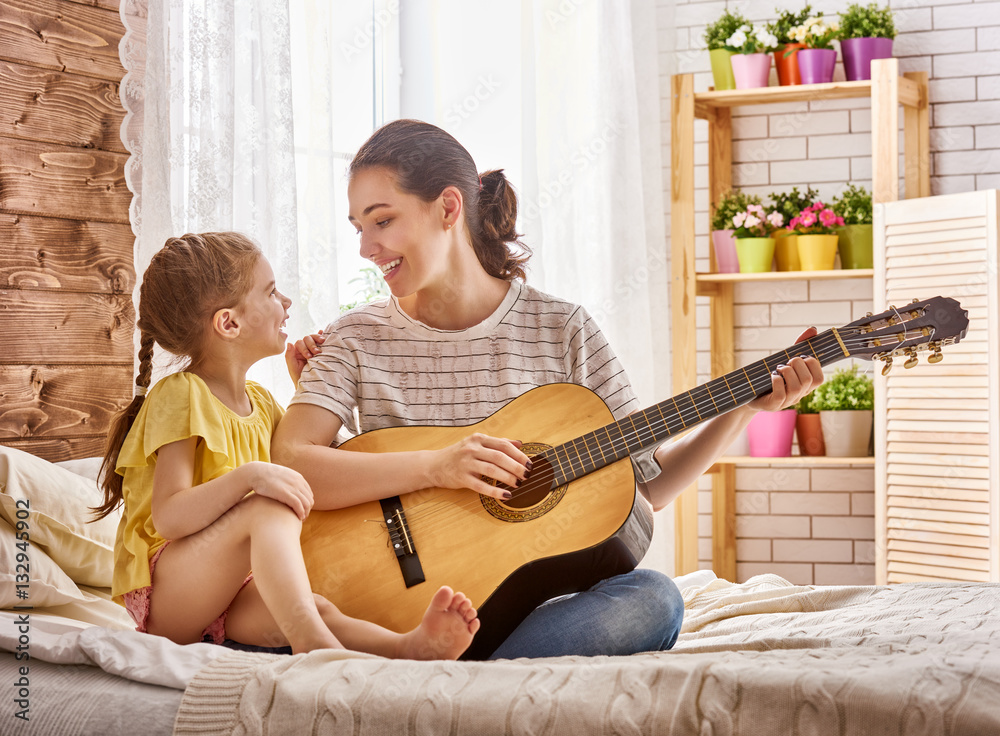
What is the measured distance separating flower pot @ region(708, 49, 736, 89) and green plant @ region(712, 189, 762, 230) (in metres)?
0.38

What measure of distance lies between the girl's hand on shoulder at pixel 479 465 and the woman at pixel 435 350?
0.02 meters

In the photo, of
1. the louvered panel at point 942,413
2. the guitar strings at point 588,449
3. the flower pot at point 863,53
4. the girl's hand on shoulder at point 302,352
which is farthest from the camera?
the flower pot at point 863,53

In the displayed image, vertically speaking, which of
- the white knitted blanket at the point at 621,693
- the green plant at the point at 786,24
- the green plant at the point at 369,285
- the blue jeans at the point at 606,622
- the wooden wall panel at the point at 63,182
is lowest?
the blue jeans at the point at 606,622

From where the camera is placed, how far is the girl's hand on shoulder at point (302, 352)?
166 centimetres

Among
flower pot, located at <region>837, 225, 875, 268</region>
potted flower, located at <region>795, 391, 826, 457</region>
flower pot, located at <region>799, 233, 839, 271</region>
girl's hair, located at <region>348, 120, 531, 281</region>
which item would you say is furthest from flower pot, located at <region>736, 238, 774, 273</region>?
girl's hair, located at <region>348, 120, 531, 281</region>

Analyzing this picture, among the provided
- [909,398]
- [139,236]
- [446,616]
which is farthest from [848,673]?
[909,398]

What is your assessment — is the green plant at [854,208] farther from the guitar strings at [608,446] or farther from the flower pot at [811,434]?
the guitar strings at [608,446]

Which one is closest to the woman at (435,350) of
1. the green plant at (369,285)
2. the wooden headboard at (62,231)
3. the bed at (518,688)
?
the bed at (518,688)

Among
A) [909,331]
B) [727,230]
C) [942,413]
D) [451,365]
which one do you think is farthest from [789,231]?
[451,365]

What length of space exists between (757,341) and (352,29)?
1.78 meters

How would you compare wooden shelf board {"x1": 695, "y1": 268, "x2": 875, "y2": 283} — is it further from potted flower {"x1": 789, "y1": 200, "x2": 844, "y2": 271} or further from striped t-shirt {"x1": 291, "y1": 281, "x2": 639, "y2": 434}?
striped t-shirt {"x1": 291, "y1": 281, "x2": 639, "y2": 434}

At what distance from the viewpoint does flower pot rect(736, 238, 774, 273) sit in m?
3.15

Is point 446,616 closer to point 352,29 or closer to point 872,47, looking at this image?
point 352,29

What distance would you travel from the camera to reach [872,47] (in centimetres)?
308
